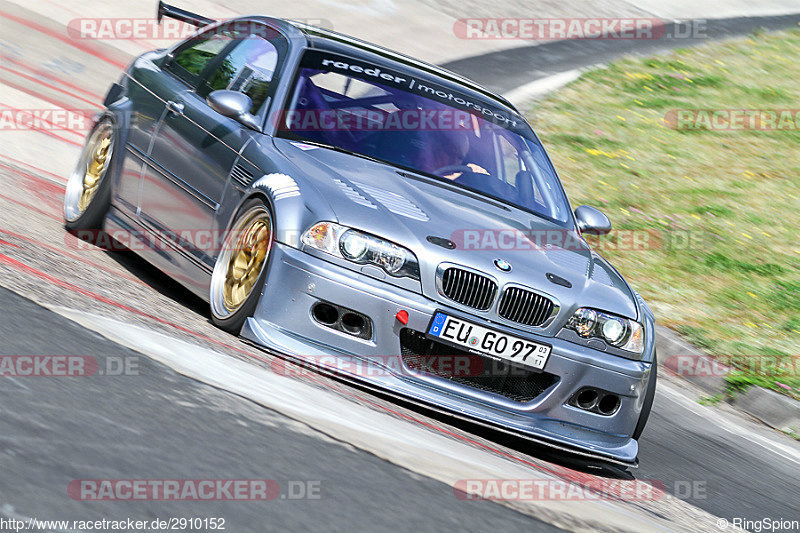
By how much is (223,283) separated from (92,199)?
1.90 metres

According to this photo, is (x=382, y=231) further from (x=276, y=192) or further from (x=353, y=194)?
(x=276, y=192)

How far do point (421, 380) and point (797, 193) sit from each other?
10.5 meters

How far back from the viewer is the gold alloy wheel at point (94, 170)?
7.39m

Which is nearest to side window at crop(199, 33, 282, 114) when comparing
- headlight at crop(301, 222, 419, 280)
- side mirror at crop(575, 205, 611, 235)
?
headlight at crop(301, 222, 419, 280)

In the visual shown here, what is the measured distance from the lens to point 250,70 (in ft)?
22.2

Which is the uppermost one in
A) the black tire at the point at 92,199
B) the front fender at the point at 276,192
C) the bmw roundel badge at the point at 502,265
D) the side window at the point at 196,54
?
the side window at the point at 196,54

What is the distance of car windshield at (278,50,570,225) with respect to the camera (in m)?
6.33

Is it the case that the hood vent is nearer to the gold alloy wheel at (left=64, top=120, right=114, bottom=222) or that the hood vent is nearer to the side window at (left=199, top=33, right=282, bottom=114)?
the side window at (left=199, top=33, right=282, bottom=114)

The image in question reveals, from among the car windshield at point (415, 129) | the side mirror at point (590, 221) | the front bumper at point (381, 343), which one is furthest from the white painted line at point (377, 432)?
the side mirror at point (590, 221)

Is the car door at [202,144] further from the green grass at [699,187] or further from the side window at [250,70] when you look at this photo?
the green grass at [699,187]

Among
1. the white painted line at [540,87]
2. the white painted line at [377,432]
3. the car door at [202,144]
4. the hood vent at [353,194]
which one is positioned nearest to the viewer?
the white painted line at [377,432]

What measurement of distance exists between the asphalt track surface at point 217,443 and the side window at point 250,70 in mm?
1194

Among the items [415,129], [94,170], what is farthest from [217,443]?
[94,170]

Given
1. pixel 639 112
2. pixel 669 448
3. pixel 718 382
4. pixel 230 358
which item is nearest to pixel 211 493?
pixel 230 358
